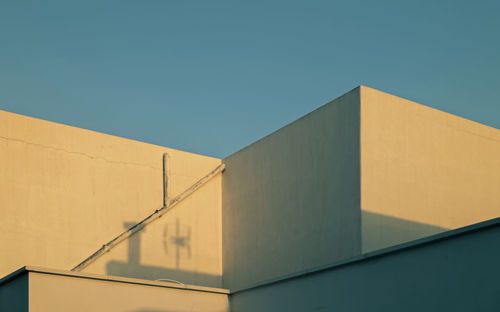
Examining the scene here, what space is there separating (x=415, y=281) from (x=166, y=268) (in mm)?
8035

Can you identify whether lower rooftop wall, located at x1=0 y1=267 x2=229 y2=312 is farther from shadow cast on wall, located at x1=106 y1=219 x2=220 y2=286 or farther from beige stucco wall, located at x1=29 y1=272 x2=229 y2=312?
shadow cast on wall, located at x1=106 y1=219 x2=220 y2=286

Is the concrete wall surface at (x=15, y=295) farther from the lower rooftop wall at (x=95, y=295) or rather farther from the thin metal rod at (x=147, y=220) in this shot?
the thin metal rod at (x=147, y=220)

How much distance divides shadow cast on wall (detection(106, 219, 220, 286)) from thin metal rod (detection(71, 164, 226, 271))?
142mm

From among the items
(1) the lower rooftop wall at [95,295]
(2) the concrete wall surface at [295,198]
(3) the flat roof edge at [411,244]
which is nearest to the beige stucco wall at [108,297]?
(1) the lower rooftop wall at [95,295]

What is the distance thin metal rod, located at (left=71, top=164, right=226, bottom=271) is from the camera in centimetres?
1373

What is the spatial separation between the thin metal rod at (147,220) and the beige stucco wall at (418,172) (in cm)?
494

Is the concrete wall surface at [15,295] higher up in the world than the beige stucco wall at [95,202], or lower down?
lower down

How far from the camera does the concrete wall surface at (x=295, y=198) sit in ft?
40.8

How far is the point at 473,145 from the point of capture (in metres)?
14.0

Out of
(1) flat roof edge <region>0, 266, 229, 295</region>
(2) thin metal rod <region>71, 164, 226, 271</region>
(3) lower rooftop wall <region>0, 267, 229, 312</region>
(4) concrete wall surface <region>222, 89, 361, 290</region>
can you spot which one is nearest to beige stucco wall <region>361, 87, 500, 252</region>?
(4) concrete wall surface <region>222, 89, 361, 290</region>

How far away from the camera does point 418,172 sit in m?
12.8

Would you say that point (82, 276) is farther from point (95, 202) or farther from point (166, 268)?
point (166, 268)

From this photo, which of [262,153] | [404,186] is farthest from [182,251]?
[404,186]

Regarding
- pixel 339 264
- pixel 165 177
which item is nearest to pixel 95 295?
pixel 339 264
